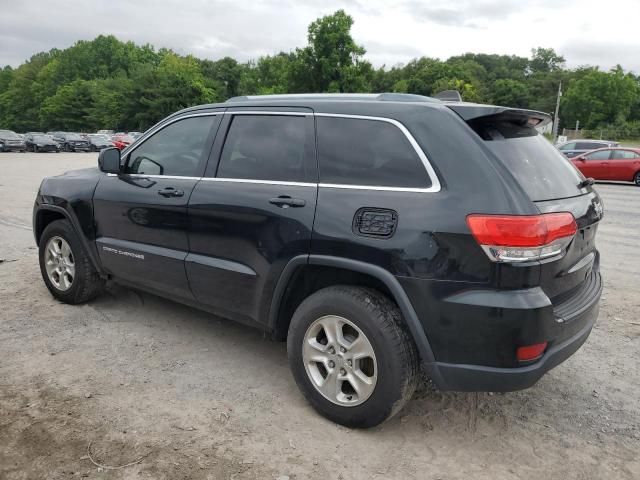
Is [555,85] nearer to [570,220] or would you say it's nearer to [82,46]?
[82,46]

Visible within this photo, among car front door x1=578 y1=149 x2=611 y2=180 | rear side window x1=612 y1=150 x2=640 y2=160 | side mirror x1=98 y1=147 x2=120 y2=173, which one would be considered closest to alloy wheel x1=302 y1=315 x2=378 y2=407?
side mirror x1=98 y1=147 x2=120 y2=173

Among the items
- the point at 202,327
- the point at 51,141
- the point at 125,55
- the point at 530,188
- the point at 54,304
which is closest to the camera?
the point at 530,188

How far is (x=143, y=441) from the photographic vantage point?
2.83m

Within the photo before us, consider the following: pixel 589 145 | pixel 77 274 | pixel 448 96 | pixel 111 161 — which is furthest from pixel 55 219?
pixel 589 145

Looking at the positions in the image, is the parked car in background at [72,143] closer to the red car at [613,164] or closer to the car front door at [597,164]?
the red car at [613,164]

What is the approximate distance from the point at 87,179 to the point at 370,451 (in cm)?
326

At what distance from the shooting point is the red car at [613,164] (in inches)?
701

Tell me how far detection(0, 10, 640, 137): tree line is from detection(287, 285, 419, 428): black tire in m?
52.3

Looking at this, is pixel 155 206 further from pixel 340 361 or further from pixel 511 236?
pixel 511 236

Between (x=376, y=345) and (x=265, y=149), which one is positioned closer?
(x=376, y=345)

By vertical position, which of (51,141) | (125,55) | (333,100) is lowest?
(51,141)

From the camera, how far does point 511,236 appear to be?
2.46 metres

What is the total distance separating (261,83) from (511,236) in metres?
84.5

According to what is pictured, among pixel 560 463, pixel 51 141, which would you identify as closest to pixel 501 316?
pixel 560 463
